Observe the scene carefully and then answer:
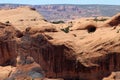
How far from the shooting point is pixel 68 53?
30328 mm

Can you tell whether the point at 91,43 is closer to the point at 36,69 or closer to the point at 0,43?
the point at 36,69

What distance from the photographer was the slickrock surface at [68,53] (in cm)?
2919

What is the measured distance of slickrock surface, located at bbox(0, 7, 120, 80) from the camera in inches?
1149

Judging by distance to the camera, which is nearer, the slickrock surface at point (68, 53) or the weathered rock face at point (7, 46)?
the slickrock surface at point (68, 53)

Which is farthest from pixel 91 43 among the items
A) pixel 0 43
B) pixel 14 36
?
pixel 0 43

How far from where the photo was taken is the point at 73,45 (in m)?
30.5

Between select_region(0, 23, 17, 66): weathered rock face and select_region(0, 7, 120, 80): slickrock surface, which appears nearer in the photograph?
select_region(0, 7, 120, 80): slickrock surface

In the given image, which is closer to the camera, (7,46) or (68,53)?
(68,53)

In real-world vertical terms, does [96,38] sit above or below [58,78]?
above

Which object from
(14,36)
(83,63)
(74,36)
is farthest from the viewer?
(14,36)

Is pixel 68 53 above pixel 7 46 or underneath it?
above

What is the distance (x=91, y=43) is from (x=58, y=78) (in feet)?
12.2

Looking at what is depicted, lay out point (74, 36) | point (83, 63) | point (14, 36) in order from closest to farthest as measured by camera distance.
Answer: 1. point (83, 63)
2. point (74, 36)
3. point (14, 36)

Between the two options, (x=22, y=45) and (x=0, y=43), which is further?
(x=0, y=43)
